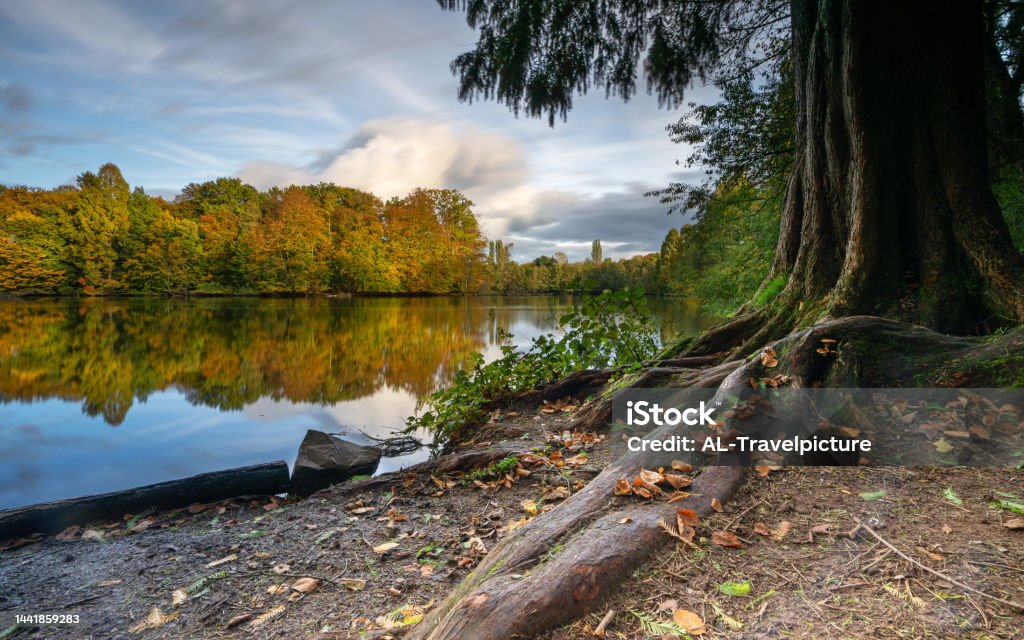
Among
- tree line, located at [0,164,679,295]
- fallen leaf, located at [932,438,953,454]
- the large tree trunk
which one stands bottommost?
fallen leaf, located at [932,438,953,454]

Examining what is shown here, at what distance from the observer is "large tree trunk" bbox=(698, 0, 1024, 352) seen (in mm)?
3867

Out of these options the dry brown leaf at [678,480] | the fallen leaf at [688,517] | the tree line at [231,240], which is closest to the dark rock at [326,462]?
the dry brown leaf at [678,480]

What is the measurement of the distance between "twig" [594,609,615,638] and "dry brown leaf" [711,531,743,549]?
2.06 feet

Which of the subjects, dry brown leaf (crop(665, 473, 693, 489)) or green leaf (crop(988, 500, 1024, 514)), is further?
dry brown leaf (crop(665, 473, 693, 489))

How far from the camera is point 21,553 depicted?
12.9 ft

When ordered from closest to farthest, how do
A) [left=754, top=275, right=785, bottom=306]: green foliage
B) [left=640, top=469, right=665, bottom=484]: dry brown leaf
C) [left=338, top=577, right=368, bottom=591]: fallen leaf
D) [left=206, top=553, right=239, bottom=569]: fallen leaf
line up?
[left=640, top=469, right=665, bottom=484]: dry brown leaf → [left=338, top=577, right=368, bottom=591]: fallen leaf → [left=206, top=553, right=239, bottom=569]: fallen leaf → [left=754, top=275, right=785, bottom=306]: green foliage

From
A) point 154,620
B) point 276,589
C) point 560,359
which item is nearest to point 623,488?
point 276,589

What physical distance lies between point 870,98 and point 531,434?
4685mm

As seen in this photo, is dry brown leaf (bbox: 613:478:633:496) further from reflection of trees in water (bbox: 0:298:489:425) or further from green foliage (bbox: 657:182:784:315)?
reflection of trees in water (bbox: 0:298:489:425)

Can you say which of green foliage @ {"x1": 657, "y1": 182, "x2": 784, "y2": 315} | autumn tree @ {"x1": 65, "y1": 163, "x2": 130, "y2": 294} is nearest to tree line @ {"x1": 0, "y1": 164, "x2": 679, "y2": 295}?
autumn tree @ {"x1": 65, "y1": 163, "x2": 130, "y2": 294}

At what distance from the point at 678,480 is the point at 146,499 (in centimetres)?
520

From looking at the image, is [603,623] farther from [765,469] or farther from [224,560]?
[224,560]

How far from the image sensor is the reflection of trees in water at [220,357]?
41.7 ft

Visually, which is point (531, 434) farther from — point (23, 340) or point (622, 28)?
point (23, 340)
